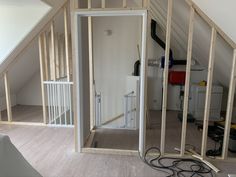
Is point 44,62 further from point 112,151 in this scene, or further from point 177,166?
point 177,166

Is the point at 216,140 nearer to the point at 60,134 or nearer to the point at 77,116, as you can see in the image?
the point at 77,116

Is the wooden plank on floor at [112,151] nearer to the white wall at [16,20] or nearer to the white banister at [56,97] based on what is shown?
the white banister at [56,97]

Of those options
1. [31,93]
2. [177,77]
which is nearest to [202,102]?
[177,77]

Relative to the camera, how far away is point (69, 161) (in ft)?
8.89

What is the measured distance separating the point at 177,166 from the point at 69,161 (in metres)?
1.44

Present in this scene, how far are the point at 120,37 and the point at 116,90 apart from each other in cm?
148

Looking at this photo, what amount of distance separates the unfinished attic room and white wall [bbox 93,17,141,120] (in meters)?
0.03

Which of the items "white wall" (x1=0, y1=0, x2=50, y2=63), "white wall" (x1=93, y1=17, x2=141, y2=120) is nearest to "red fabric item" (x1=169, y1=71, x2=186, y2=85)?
"white wall" (x1=93, y1=17, x2=141, y2=120)

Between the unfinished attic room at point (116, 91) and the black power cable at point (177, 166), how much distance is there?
1 centimetres

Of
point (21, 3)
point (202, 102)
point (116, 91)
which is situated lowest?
point (202, 102)

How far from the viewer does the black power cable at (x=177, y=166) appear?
2477 millimetres

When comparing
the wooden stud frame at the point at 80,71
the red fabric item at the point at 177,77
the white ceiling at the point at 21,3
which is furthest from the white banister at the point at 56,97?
the red fabric item at the point at 177,77

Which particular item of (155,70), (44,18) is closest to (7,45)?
(44,18)

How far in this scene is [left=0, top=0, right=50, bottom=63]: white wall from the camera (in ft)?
11.1
